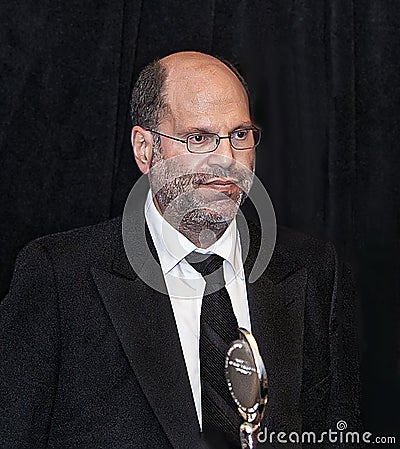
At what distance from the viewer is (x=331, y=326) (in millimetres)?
1943

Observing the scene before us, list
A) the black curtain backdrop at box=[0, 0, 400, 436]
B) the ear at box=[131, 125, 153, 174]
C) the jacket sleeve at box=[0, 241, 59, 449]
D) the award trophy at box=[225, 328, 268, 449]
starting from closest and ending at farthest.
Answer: the award trophy at box=[225, 328, 268, 449] → the jacket sleeve at box=[0, 241, 59, 449] → the ear at box=[131, 125, 153, 174] → the black curtain backdrop at box=[0, 0, 400, 436]

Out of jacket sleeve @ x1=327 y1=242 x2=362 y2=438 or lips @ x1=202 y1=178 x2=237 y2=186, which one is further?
jacket sleeve @ x1=327 y1=242 x2=362 y2=438

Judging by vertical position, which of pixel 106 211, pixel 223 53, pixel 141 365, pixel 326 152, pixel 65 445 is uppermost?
pixel 223 53

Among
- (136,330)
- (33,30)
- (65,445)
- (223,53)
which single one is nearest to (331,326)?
(136,330)

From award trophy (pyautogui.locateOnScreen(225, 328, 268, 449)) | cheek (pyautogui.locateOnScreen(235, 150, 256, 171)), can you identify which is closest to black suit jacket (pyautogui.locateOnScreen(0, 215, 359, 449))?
cheek (pyautogui.locateOnScreen(235, 150, 256, 171))

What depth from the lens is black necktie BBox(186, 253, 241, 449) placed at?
1.71 metres

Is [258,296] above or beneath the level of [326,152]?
beneath

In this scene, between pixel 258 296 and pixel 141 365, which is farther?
pixel 258 296

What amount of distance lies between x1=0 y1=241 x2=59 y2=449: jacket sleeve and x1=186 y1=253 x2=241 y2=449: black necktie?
0.81 ft

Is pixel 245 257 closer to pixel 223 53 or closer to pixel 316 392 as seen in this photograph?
pixel 316 392

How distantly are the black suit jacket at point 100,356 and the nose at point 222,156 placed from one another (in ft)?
0.75

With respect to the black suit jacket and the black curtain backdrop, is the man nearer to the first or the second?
the black suit jacket

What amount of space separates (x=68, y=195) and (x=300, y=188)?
1.73 ft

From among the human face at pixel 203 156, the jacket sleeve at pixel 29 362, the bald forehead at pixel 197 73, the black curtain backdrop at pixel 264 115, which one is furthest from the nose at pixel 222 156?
the black curtain backdrop at pixel 264 115
